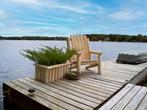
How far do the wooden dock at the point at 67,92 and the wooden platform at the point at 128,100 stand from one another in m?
0.12

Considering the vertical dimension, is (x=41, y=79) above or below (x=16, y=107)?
above

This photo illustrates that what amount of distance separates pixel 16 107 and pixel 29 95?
83 cm

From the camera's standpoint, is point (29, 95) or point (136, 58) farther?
point (136, 58)

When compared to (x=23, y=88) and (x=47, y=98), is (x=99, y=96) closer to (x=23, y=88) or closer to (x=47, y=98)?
(x=47, y=98)

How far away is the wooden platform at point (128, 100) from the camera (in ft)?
9.41

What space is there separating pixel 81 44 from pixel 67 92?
76.0 inches

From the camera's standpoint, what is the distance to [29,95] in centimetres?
329

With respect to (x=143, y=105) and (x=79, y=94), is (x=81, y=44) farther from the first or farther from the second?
(x=143, y=105)

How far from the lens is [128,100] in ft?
10.3

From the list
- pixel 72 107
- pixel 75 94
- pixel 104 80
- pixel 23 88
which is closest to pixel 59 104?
pixel 72 107

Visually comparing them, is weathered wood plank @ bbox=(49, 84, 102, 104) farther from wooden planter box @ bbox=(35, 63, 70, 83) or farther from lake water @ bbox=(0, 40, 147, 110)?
lake water @ bbox=(0, 40, 147, 110)

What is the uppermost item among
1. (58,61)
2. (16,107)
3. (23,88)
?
(58,61)

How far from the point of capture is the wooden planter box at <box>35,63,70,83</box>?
4008 millimetres

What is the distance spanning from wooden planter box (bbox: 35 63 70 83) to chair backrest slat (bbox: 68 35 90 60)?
2.18 feet
